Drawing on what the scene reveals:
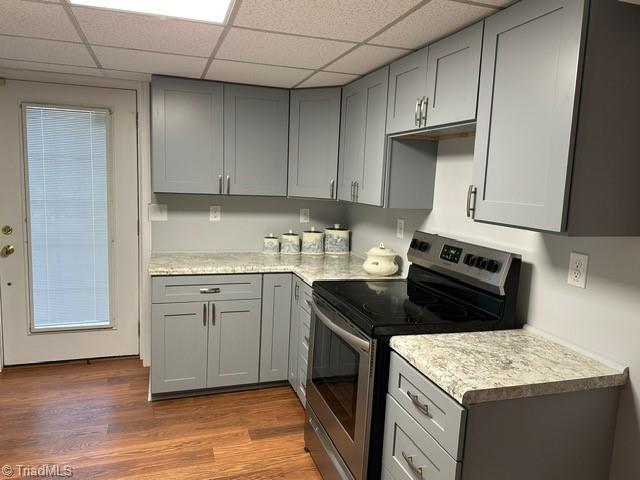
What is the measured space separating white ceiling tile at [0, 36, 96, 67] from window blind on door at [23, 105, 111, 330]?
0.62 m

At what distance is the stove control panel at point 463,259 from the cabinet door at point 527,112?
27cm

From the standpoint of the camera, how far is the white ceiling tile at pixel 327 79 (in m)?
2.79

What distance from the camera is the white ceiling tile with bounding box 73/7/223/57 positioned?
1.91m

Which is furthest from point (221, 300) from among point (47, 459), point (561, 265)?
point (561, 265)

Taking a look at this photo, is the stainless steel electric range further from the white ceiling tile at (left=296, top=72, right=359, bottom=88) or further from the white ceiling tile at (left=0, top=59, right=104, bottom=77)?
the white ceiling tile at (left=0, top=59, right=104, bottom=77)

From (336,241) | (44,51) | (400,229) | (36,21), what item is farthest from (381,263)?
(44,51)

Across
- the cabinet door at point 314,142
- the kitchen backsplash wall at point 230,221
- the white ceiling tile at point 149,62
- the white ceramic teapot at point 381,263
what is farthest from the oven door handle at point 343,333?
the white ceiling tile at point 149,62

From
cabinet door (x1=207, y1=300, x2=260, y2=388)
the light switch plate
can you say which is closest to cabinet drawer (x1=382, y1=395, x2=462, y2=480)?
cabinet door (x1=207, y1=300, x2=260, y2=388)

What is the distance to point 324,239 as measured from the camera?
359cm

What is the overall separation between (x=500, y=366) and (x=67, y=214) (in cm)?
309

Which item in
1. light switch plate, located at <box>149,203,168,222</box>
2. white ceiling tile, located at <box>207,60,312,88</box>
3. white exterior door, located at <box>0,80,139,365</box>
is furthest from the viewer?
light switch plate, located at <box>149,203,168,222</box>

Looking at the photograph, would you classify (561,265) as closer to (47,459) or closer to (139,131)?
→ (47,459)

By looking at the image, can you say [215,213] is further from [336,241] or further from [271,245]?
[336,241]

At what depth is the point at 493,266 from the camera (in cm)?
193
